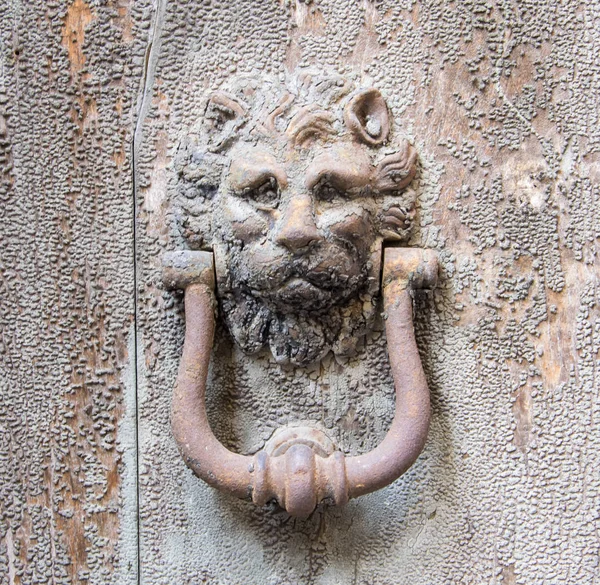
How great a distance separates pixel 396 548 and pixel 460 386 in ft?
0.66

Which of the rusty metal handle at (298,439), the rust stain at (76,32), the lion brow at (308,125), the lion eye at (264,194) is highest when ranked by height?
the rust stain at (76,32)

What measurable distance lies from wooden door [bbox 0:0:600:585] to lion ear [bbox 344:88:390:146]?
29 millimetres

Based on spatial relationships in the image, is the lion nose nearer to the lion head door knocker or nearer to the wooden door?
the lion head door knocker

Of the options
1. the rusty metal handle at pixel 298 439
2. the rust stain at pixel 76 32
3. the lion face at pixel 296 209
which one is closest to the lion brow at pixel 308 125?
the lion face at pixel 296 209

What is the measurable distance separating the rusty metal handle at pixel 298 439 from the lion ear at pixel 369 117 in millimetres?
127

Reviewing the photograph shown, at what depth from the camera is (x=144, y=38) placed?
87 centimetres

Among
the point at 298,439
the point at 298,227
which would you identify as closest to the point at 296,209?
the point at 298,227

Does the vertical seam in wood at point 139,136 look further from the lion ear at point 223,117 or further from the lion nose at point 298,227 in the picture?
the lion nose at point 298,227

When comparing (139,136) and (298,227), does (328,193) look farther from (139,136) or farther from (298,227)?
(139,136)

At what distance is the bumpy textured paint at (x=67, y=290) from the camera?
86cm

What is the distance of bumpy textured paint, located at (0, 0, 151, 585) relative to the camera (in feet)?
2.83

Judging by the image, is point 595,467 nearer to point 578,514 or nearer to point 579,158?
point 578,514

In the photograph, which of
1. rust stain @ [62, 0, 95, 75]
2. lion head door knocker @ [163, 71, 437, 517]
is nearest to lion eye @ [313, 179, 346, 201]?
lion head door knocker @ [163, 71, 437, 517]

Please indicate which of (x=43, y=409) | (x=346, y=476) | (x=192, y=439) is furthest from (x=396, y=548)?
(x=43, y=409)
